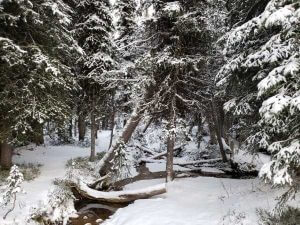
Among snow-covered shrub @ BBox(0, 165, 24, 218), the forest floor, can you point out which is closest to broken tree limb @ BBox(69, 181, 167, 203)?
the forest floor

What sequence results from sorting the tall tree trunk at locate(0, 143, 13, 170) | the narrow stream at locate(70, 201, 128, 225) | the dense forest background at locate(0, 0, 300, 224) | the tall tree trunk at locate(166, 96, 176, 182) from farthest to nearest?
the tall tree trunk at locate(0, 143, 13, 170) → the tall tree trunk at locate(166, 96, 176, 182) → the narrow stream at locate(70, 201, 128, 225) → the dense forest background at locate(0, 0, 300, 224)

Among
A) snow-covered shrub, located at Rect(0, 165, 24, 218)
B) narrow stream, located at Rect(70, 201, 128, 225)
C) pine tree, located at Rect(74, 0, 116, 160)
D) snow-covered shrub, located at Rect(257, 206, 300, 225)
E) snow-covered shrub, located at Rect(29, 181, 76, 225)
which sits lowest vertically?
narrow stream, located at Rect(70, 201, 128, 225)

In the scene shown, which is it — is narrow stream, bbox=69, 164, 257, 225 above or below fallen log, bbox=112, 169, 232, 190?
below

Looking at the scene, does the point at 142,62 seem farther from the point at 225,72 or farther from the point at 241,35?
the point at 241,35

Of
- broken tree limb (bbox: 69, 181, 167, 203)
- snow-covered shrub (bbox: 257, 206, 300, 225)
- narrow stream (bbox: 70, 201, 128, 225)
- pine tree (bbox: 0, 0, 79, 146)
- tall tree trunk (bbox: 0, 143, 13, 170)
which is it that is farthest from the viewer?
tall tree trunk (bbox: 0, 143, 13, 170)

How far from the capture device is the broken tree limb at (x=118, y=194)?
1213cm

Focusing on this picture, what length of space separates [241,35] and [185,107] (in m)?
5.88

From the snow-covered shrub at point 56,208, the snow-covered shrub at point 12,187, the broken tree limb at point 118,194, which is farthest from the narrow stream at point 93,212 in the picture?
the snow-covered shrub at point 12,187

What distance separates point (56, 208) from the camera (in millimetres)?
10453

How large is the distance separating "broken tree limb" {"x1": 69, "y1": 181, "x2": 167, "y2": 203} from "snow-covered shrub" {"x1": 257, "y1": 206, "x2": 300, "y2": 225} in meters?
4.61

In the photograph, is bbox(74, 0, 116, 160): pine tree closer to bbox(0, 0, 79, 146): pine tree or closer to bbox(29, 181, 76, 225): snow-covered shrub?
bbox(0, 0, 79, 146): pine tree

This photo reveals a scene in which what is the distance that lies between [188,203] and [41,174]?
6216 millimetres

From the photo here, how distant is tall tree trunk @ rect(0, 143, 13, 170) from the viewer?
13.6 metres

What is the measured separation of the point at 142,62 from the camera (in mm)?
12758
